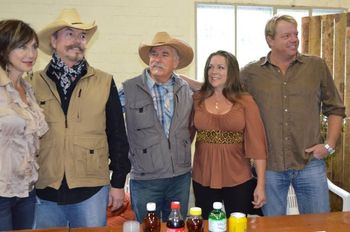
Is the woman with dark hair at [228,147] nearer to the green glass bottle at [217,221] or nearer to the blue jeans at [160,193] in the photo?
the blue jeans at [160,193]

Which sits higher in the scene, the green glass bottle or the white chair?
the green glass bottle

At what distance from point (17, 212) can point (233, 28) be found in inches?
146

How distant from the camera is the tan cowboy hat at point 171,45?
2561mm

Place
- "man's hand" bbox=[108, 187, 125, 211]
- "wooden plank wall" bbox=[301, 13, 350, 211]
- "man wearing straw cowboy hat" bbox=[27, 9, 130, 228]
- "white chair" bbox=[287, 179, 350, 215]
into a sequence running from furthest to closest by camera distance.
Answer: "wooden plank wall" bbox=[301, 13, 350, 211]
"white chair" bbox=[287, 179, 350, 215]
"man's hand" bbox=[108, 187, 125, 211]
"man wearing straw cowboy hat" bbox=[27, 9, 130, 228]

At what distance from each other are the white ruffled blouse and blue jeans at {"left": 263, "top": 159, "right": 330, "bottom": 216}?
1.36 metres

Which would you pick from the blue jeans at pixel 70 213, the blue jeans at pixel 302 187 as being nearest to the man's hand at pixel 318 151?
the blue jeans at pixel 302 187

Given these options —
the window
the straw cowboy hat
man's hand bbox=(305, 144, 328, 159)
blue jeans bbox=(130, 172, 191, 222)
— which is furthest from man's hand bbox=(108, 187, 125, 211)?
the window

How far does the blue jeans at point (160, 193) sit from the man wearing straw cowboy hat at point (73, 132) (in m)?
0.26

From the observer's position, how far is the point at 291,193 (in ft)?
12.9

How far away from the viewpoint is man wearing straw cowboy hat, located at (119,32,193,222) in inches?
96.7

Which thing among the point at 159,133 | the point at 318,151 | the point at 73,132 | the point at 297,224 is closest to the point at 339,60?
the point at 318,151

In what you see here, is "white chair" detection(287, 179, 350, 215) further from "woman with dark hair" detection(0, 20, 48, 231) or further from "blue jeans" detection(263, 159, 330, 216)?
"woman with dark hair" detection(0, 20, 48, 231)

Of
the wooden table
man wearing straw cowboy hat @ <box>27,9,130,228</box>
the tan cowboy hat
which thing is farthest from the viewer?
the tan cowboy hat

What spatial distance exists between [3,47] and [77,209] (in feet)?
2.82
